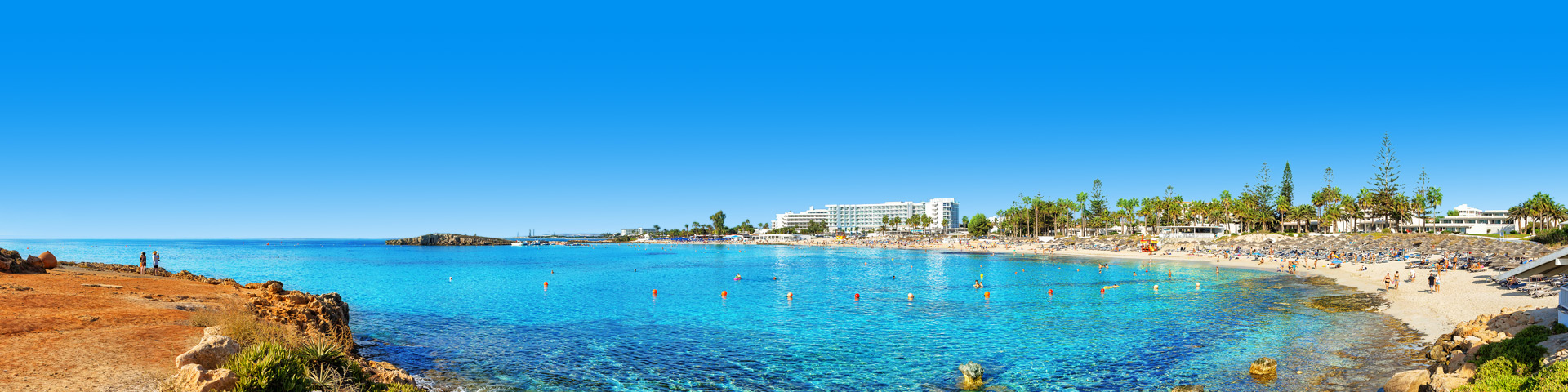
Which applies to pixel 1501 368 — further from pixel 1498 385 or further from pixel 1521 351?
pixel 1498 385

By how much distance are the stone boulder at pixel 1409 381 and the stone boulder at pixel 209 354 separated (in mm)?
22451

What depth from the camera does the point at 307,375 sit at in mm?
10227

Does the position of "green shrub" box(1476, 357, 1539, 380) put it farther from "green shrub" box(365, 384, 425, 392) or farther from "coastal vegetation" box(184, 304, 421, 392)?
"coastal vegetation" box(184, 304, 421, 392)

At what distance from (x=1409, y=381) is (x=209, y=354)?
75.5 feet

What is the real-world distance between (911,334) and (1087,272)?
43.5m

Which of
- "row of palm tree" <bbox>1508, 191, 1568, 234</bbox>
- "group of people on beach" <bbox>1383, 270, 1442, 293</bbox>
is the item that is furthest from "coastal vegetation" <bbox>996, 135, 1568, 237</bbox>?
"group of people on beach" <bbox>1383, 270, 1442, 293</bbox>

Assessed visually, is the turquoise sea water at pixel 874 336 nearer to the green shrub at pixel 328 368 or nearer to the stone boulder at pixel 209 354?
the green shrub at pixel 328 368

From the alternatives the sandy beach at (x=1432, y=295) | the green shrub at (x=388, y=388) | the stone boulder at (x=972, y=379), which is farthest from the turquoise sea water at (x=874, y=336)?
the green shrub at (x=388, y=388)

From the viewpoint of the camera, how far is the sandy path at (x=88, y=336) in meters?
10.9

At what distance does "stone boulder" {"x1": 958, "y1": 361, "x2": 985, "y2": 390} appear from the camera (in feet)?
56.2

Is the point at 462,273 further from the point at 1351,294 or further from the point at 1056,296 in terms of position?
the point at 1351,294

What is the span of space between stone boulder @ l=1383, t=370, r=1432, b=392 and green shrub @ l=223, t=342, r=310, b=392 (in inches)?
824

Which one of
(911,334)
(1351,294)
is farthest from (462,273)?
(1351,294)

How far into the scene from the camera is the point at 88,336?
1365cm
